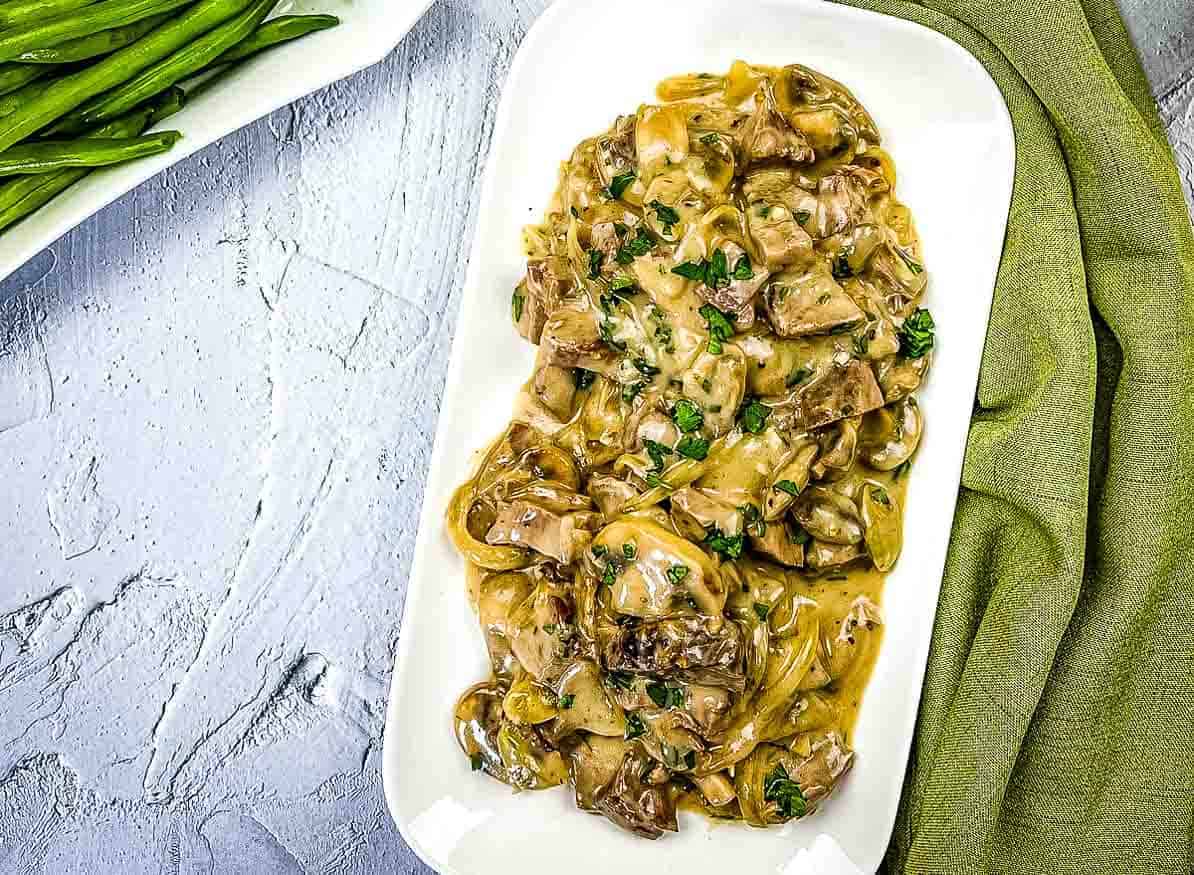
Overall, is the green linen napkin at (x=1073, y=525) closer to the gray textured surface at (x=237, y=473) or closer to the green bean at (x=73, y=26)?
the gray textured surface at (x=237, y=473)

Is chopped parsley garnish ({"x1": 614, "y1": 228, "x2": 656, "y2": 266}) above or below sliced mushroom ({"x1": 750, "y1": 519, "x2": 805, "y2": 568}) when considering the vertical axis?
above

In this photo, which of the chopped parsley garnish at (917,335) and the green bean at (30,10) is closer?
the chopped parsley garnish at (917,335)

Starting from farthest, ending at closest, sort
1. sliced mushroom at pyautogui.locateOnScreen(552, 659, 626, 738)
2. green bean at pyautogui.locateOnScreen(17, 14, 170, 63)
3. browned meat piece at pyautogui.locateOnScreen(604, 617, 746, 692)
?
green bean at pyautogui.locateOnScreen(17, 14, 170, 63) → sliced mushroom at pyautogui.locateOnScreen(552, 659, 626, 738) → browned meat piece at pyautogui.locateOnScreen(604, 617, 746, 692)

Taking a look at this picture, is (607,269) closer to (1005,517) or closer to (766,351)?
(766,351)

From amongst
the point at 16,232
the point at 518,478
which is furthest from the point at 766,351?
the point at 16,232

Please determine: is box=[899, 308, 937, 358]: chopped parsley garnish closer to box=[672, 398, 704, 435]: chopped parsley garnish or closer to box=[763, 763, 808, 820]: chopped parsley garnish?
box=[672, 398, 704, 435]: chopped parsley garnish

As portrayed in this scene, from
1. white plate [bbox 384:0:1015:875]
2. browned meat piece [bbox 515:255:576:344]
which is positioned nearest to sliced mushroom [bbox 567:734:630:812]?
white plate [bbox 384:0:1015:875]

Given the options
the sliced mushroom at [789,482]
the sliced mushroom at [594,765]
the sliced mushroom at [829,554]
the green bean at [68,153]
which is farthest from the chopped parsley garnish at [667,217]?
the green bean at [68,153]
